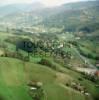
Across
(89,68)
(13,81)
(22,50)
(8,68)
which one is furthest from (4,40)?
(13,81)

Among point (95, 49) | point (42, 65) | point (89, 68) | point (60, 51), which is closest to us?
point (42, 65)

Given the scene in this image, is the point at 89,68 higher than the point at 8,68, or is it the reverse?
the point at 8,68

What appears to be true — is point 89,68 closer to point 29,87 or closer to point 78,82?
point 78,82

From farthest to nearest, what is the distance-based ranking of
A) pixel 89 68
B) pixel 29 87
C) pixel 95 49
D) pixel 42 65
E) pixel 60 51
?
pixel 95 49, pixel 60 51, pixel 89 68, pixel 42 65, pixel 29 87

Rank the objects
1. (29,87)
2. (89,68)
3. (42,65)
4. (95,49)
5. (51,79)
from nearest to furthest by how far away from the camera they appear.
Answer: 1. (29,87)
2. (51,79)
3. (42,65)
4. (89,68)
5. (95,49)

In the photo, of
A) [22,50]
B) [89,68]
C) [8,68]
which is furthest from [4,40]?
[8,68]

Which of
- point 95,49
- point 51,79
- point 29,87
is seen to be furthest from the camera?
Result: point 95,49

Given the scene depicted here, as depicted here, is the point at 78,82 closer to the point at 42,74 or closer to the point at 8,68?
the point at 42,74

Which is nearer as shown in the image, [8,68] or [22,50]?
[8,68]

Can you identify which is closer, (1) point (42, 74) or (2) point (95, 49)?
(1) point (42, 74)
